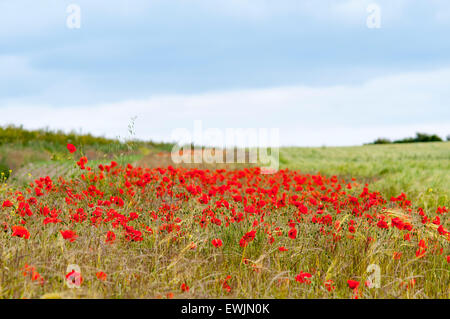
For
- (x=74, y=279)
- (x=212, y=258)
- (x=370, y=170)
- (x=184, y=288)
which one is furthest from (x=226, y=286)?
(x=370, y=170)

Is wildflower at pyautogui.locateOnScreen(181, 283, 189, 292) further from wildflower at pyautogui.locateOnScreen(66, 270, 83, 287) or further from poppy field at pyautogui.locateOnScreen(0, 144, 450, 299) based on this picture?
wildflower at pyautogui.locateOnScreen(66, 270, 83, 287)

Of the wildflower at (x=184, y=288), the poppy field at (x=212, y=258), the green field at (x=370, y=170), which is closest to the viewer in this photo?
the wildflower at (x=184, y=288)

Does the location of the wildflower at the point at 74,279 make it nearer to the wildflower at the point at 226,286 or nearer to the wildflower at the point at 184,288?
the wildflower at the point at 184,288

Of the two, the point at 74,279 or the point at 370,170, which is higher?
the point at 370,170

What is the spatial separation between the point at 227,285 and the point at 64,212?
8.44ft

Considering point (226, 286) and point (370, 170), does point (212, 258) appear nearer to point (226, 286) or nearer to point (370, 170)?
point (226, 286)

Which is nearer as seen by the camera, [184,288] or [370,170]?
[184,288]

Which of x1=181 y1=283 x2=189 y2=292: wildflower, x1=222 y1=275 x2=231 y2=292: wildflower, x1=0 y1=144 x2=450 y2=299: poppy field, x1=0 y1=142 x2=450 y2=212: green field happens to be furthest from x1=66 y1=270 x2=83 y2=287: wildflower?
x1=0 y1=142 x2=450 y2=212: green field

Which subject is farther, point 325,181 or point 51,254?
point 325,181

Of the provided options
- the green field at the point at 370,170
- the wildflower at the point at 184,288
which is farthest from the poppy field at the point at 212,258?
the green field at the point at 370,170

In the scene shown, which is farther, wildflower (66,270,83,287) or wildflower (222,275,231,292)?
wildflower (222,275,231,292)
